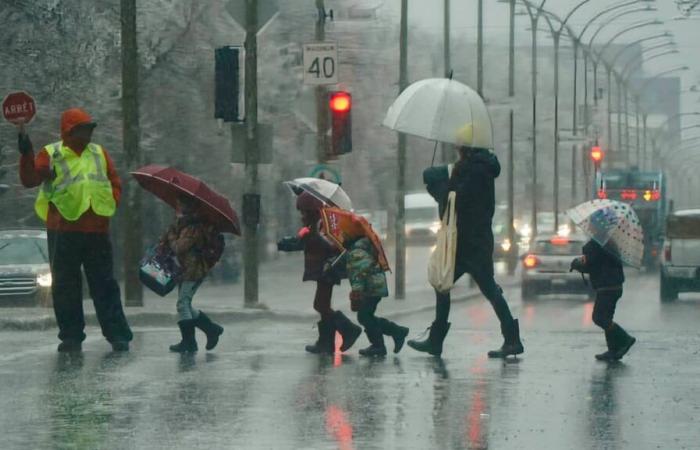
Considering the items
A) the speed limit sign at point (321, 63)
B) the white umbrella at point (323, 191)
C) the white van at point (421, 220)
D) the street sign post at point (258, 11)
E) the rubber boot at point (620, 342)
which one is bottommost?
the white van at point (421, 220)

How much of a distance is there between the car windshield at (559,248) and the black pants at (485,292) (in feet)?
75.2

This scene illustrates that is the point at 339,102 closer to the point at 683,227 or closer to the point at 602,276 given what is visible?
the point at 683,227

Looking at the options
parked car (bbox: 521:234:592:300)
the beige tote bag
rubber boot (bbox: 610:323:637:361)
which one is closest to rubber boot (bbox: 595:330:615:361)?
rubber boot (bbox: 610:323:637:361)

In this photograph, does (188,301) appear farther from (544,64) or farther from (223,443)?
(544,64)

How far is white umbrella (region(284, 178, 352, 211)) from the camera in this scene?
572 inches

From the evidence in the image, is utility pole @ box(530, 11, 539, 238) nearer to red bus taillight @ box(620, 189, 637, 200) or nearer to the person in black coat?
red bus taillight @ box(620, 189, 637, 200)

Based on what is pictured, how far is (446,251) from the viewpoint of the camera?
1404cm

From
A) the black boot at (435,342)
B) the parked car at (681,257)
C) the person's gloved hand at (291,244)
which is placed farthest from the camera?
the parked car at (681,257)

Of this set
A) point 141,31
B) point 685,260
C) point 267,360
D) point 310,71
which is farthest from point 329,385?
point 141,31

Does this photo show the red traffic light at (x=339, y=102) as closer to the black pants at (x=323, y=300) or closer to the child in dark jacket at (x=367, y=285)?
the black pants at (x=323, y=300)

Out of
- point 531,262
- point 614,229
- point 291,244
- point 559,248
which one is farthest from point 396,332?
point 559,248

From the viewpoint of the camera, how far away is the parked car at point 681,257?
109 feet

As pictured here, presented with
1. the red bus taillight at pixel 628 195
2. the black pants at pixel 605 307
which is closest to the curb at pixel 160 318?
the black pants at pixel 605 307

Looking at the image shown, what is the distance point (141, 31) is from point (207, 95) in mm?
2554
